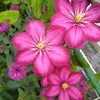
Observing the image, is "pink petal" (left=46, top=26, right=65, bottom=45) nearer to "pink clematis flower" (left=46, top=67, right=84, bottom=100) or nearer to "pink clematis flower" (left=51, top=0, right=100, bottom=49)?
"pink clematis flower" (left=51, top=0, right=100, bottom=49)

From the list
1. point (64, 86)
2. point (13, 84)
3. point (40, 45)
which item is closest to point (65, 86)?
point (64, 86)

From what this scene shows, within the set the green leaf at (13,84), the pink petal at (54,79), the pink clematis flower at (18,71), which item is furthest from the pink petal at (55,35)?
the green leaf at (13,84)

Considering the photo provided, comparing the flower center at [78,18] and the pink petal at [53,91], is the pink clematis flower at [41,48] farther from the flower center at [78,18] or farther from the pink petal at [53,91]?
the pink petal at [53,91]

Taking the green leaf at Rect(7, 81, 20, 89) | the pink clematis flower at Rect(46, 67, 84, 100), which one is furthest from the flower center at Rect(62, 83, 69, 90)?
the green leaf at Rect(7, 81, 20, 89)

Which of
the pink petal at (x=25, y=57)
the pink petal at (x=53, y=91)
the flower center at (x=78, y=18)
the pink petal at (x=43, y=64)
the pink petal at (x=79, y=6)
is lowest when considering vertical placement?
the pink petal at (x=53, y=91)

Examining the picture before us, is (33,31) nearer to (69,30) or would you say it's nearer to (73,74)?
(69,30)

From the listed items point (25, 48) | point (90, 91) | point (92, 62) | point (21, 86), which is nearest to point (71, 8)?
point (25, 48)
